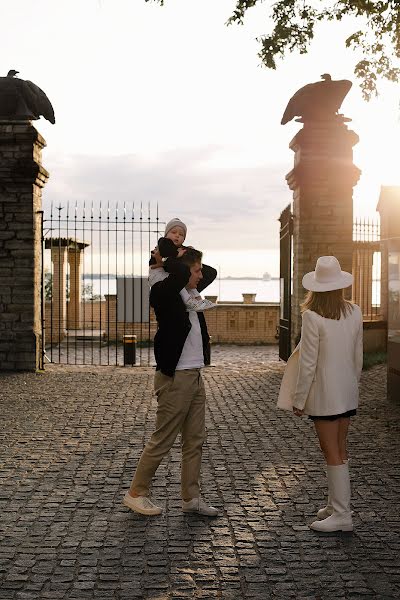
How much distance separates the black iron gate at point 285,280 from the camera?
1485 centimetres

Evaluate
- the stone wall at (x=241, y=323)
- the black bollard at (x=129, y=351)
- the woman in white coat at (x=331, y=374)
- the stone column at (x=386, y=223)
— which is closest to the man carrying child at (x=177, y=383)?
the woman in white coat at (x=331, y=374)

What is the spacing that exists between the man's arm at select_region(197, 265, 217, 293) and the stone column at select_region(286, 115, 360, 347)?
859cm

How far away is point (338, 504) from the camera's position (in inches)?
199

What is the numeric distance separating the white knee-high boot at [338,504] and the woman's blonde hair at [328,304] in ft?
3.14

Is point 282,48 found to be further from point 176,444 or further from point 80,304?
point 80,304

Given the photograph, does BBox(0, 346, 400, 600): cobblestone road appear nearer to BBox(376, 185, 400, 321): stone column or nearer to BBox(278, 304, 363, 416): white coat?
BBox(278, 304, 363, 416): white coat

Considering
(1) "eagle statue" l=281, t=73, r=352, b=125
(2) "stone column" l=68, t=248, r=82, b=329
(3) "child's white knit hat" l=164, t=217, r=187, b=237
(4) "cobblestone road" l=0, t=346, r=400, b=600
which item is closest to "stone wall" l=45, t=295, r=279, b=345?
(2) "stone column" l=68, t=248, r=82, b=329

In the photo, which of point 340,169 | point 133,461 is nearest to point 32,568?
point 133,461

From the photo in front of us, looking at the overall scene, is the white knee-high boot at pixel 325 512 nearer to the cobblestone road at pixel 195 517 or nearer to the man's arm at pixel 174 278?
the cobblestone road at pixel 195 517

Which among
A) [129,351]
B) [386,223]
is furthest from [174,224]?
[386,223]

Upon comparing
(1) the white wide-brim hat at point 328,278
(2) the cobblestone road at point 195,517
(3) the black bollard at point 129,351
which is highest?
(1) the white wide-brim hat at point 328,278

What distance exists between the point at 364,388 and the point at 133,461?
5.97 meters

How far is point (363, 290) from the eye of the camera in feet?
62.8

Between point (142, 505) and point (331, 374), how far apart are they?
1.54m
